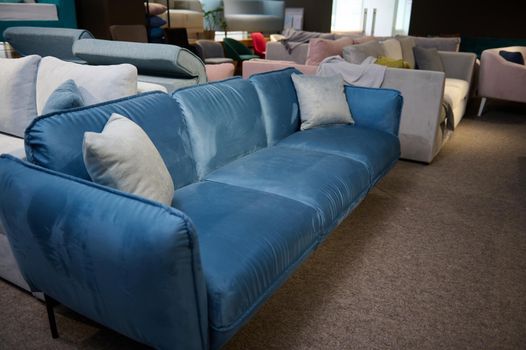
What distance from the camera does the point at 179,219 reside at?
1.06 metres

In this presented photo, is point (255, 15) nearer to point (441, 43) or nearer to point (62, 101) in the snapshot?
point (441, 43)

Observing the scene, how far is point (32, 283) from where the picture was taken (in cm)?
149

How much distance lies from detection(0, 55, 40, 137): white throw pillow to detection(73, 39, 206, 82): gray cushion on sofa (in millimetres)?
446

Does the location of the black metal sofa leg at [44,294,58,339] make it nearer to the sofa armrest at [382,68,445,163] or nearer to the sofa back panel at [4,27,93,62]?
the sofa back panel at [4,27,93,62]

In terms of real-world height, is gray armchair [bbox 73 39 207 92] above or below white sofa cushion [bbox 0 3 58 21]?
below

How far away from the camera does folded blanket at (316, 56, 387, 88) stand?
3.42m

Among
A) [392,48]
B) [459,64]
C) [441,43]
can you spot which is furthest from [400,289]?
[441,43]

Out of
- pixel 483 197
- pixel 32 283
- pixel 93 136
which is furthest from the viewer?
pixel 483 197

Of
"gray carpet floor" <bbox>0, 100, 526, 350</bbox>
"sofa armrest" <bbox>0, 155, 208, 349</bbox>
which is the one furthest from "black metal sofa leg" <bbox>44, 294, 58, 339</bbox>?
"sofa armrest" <bbox>0, 155, 208, 349</bbox>

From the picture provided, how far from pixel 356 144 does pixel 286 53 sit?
11.9 feet

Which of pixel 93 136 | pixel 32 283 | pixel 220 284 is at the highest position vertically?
pixel 93 136

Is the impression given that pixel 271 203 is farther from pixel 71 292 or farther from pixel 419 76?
pixel 419 76

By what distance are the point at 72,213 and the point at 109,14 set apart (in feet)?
14.9

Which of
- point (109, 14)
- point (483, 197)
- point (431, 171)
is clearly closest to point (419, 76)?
point (431, 171)
